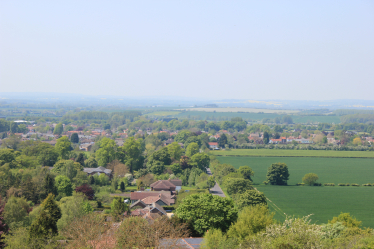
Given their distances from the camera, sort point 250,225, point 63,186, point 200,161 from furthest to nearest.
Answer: point 200,161, point 63,186, point 250,225

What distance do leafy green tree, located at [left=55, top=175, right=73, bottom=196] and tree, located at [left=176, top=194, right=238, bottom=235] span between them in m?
12.6

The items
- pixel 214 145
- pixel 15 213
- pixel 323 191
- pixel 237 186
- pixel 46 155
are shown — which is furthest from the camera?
pixel 214 145

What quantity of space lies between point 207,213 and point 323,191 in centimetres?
1891

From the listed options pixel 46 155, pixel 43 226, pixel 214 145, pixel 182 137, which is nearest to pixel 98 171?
pixel 46 155

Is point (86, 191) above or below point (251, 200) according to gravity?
below

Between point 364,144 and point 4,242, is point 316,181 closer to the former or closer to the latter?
point 4,242

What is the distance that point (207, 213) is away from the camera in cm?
2045

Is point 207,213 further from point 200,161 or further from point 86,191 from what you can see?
point 200,161

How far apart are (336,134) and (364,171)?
48.8 meters

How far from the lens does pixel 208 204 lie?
2064cm

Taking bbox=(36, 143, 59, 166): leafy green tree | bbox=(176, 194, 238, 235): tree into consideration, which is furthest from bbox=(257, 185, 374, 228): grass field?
bbox=(36, 143, 59, 166): leafy green tree

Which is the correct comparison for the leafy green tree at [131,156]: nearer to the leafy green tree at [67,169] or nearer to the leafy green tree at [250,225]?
the leafy green tree at [67,169]

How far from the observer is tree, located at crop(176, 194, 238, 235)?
793 inches

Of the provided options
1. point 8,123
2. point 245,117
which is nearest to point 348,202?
point 8,123
